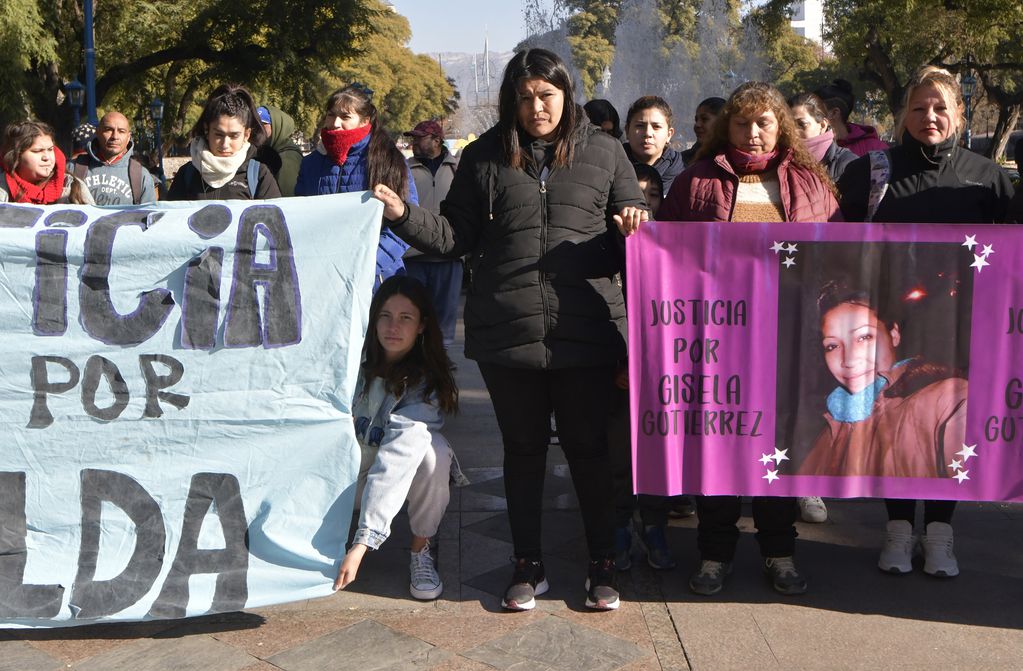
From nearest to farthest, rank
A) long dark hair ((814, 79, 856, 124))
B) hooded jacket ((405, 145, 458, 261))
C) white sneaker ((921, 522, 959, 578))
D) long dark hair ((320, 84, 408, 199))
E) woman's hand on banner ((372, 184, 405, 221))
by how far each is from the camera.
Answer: woman's hand on banner ((372, 184, 405, 221)) → white sneaker ((921, 522, 959, 578)) → long dark hair ((320, 84, 408, 199)) → long dark hair ((814, 79, 856, 124)) → hooded jacket ((405, 145, 458, 261))

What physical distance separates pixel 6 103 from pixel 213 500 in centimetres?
1912

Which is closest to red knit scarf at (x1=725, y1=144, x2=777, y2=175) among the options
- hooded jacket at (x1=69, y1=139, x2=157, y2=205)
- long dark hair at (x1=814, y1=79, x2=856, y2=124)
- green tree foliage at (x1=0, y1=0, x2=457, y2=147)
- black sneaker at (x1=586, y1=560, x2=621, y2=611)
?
black sneaker at (x1=586, y1=560, x2=621, y2=611)

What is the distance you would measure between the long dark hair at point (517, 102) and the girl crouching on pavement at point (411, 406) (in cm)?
65

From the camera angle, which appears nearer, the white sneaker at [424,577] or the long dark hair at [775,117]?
the long dark hair at [775,117]

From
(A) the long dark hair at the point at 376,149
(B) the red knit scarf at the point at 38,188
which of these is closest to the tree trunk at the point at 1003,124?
(A) the long dark hair at the point at 376,149

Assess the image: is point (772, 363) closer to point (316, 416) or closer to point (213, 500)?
point (316, 416)

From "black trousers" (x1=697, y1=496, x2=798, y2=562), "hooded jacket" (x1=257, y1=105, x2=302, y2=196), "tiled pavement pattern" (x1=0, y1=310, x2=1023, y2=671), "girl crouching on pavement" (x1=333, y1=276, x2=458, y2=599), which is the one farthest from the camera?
"hooded jacket" (x1=257, y1=105, x2=302, y2=196)

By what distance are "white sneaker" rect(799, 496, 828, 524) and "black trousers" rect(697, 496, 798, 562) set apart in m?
0.79

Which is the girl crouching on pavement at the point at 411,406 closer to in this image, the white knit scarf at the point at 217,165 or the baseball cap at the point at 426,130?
the white knit scarf at the point at 217,165

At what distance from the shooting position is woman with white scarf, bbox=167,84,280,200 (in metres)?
4.39

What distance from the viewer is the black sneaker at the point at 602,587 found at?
384cm

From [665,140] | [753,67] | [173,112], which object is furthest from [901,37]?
[665,140]

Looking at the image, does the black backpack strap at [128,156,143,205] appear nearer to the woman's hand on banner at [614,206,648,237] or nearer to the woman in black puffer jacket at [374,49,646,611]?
the woman in black puffer jacket at [374,49,646,611]

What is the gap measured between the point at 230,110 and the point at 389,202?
3.23ft
